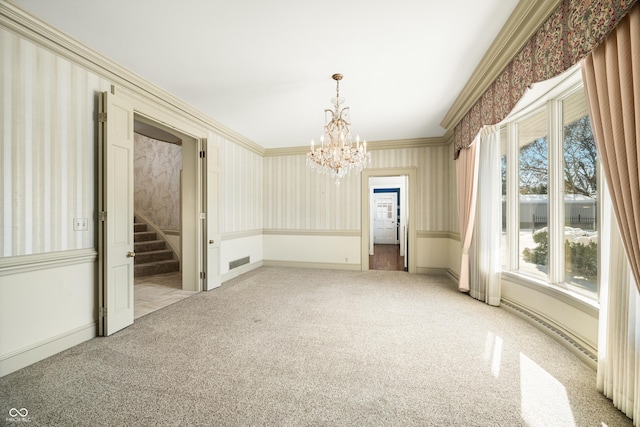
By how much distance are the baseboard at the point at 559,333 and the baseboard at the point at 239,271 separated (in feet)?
14.0

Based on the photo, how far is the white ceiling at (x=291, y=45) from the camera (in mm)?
1859

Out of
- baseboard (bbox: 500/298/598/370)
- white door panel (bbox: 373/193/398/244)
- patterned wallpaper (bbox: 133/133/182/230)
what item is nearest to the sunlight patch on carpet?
baseboard (bbox: 500/298/598/370)

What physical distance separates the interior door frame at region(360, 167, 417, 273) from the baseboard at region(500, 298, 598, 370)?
216 cm

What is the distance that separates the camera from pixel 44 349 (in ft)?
6.72

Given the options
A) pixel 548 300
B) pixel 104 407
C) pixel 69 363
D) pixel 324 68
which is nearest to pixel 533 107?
pixel 548 300

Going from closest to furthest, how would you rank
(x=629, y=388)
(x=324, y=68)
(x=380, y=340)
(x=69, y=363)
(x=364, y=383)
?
(x=629, y=388), (x=364, y=383), (x=69, y=363), (x=380, y=340), (x=324, y=68)

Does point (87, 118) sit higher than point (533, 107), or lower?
lower

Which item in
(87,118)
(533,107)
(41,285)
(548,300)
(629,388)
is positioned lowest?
(629,388)

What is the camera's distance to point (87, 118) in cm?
239

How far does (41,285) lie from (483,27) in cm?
429

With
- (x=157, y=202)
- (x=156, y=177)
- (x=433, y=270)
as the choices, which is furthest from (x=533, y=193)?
(x=156, y=177)

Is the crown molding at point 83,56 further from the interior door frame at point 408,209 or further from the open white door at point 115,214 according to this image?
the interior door frame at point 408,209

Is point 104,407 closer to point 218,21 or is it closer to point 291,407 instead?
point 291,407

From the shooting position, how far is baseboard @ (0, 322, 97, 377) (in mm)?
1848
